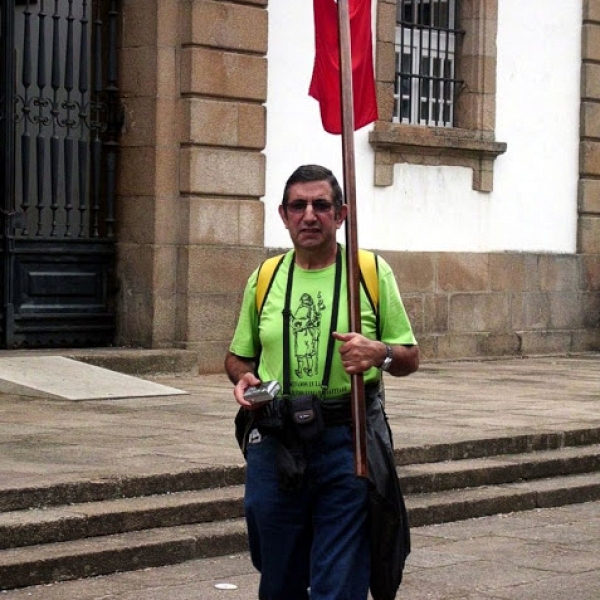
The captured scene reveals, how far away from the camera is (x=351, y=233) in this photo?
197 inches

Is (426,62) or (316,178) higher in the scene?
(426,62)

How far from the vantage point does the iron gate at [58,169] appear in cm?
1394

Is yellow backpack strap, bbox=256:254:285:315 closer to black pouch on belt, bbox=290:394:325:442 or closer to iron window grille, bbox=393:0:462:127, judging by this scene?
black pouch on belt, bbox=290:394:325:442

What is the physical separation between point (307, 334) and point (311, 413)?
0.24 meters

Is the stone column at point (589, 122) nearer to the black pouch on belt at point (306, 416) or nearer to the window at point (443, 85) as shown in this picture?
the window at point (443, 85)

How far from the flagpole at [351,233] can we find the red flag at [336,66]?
9.80 m

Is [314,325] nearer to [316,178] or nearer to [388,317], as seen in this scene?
[388,317]

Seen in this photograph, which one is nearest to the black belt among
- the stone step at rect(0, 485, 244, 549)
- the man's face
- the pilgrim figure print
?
the pilgrim figure print

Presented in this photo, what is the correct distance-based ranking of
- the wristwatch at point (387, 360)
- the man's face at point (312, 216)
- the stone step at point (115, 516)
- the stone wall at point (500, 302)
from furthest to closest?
the stone wall at point (500, 302)
the stone step at point (115, 516)
the man's face at point (312, 216)
the wristwatch at point (387, 360)

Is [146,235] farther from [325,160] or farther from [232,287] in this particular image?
[325,160]

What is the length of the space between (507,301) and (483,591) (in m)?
10.1

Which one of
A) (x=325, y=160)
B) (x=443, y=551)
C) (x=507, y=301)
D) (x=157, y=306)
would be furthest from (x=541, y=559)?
(x=507, y=301)

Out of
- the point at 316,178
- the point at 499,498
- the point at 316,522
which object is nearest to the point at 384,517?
the point at 316,522

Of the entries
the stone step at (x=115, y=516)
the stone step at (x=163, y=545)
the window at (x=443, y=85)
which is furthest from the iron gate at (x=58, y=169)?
the stone step at (x=115, y=516)
